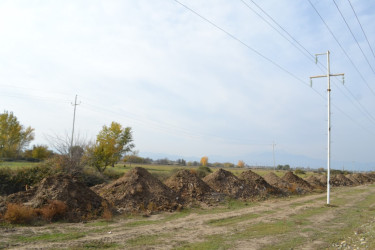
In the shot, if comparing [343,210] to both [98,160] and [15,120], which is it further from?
[15,120]

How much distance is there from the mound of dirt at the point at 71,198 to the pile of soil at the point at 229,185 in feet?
33.3

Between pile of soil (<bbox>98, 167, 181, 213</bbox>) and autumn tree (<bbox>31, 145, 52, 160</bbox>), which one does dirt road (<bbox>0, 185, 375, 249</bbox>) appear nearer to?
pile of soil (<bbox>98, 167, 181, 213</bbox>)

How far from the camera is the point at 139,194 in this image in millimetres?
16547

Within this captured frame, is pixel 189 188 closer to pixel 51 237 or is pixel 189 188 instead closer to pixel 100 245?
pixel 51 237

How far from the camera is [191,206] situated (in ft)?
56.6

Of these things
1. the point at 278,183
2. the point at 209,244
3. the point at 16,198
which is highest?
the point at 16,198

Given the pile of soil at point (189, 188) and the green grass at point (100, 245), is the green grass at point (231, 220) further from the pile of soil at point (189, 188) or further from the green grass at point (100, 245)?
the green grass at point (100, 245)

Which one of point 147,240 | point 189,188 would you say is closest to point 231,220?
point 147,240

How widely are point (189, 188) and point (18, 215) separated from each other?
431 inches

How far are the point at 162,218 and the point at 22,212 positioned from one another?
235 inches

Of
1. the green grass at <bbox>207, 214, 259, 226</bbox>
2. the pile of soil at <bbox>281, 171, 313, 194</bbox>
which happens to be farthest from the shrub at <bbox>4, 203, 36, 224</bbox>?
the pile of soil at <bbox>281, 171, 313, 194</bbox>

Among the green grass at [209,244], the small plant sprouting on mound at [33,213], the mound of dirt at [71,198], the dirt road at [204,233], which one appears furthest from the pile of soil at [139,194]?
the green grass at [209,244]

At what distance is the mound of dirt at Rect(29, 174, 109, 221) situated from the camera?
12.7 meters

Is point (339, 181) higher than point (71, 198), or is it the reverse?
point (71, 198)
